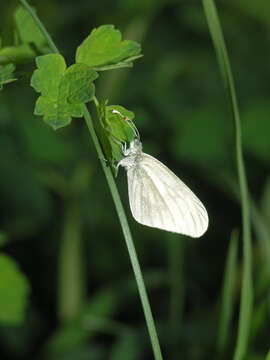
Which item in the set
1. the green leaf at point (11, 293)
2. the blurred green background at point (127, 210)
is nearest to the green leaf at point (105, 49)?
the green leaf at point (11, 293)

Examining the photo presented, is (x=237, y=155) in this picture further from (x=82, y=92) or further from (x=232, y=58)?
→ (x=232, y=58)

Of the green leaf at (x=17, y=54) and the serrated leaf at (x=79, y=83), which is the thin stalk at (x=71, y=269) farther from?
the serrated leaf at (x=79, y=83)

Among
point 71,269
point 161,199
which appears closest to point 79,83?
point 161,199

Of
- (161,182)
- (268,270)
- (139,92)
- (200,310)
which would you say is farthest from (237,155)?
(139,92)

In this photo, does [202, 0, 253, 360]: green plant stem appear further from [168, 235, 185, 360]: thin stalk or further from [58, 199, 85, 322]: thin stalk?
[58, 199, 85, 322]: thin stalk

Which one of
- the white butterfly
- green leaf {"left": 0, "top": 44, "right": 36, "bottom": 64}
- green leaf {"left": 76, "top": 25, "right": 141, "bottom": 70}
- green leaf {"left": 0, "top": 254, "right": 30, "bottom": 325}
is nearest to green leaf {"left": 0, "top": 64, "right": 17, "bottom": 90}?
green leaf {"left": 0, "top": 44, "right": 36, "bottom": 64}

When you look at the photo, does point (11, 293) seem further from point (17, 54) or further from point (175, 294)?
point (17, 54)
